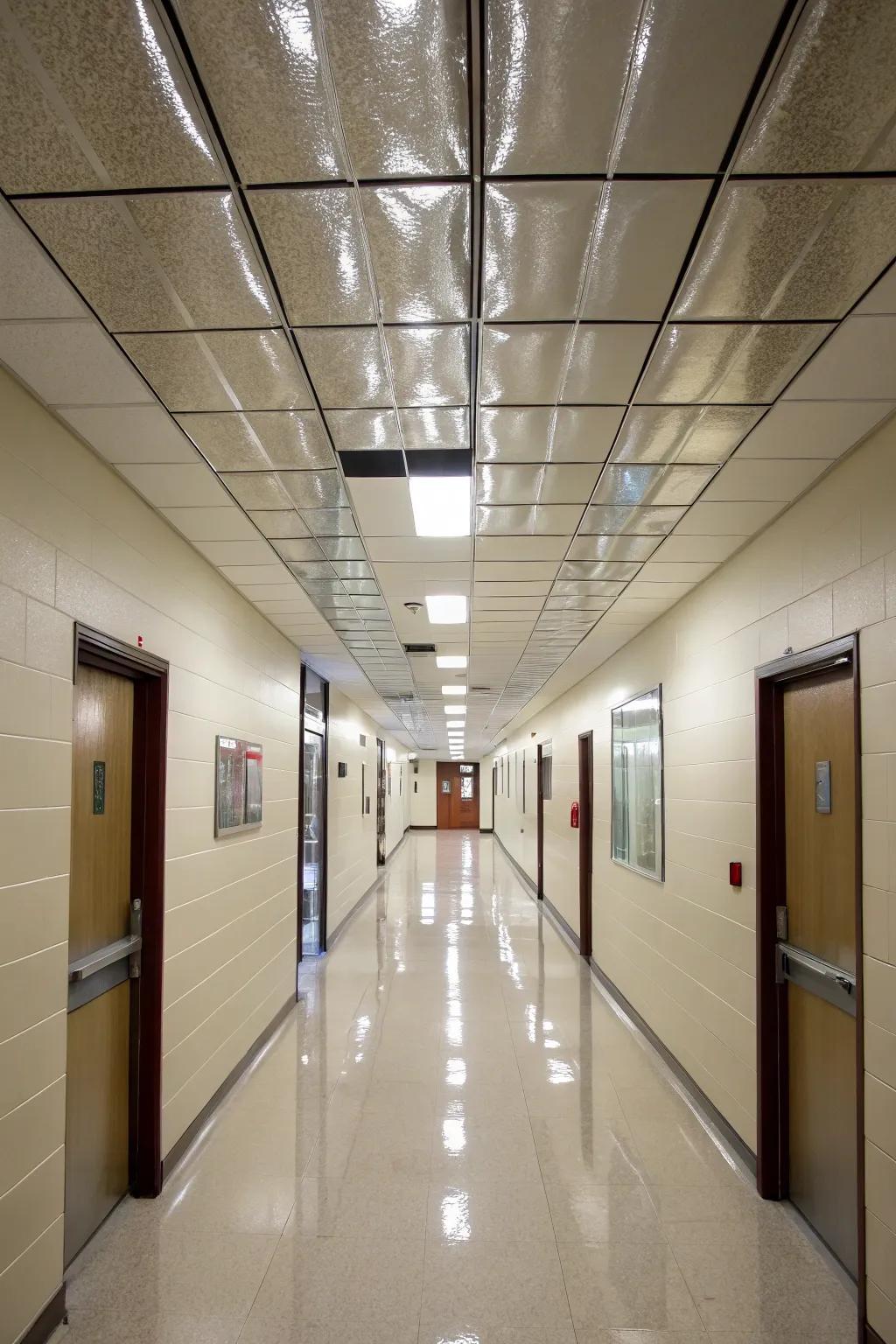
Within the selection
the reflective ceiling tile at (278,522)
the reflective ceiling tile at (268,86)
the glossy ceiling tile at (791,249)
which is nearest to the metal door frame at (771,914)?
the glossy ceiling tile at (791,249)

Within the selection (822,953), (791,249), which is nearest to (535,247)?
(791,249)

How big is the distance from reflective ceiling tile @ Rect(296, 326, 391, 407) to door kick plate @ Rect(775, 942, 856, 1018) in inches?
97.2

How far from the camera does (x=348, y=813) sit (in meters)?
10.9

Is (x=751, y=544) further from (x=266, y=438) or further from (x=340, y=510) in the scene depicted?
(x=266, y=438)

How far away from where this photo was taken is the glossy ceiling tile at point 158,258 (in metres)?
1.66

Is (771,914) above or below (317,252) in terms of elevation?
below

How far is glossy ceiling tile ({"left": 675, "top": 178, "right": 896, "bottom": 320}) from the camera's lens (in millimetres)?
1617

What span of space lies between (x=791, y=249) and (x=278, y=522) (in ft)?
7.80

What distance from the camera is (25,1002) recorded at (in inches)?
93.4

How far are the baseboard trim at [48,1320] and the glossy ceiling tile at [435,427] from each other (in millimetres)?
2906

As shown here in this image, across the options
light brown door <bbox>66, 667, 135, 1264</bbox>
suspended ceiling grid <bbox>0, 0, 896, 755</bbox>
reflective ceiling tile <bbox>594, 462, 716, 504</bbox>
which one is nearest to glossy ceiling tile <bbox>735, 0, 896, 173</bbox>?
suspended ceiling grid <bbox>0, 0, 896, 755</bbox>

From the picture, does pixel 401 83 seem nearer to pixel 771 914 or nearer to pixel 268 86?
pixel 268 86

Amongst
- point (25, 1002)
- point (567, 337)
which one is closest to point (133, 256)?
point (567, 337)

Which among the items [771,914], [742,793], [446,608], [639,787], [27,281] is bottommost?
[771,914]
